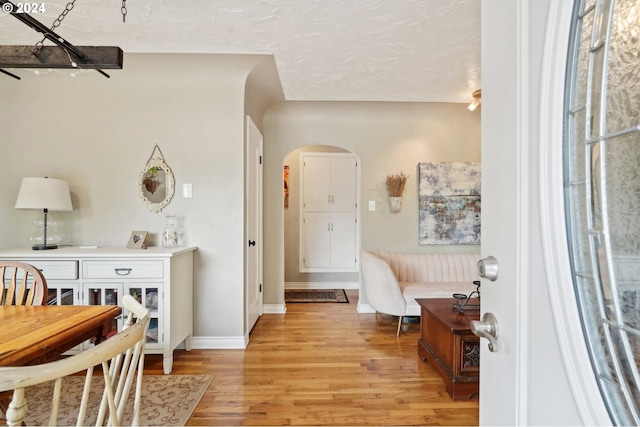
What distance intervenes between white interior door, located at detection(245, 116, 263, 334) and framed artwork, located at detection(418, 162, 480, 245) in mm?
1973

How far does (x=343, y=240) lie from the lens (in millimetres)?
5262

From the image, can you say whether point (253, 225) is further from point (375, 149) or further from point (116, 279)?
point (375, 149)

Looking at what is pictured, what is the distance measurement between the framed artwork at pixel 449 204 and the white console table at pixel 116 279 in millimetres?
2910

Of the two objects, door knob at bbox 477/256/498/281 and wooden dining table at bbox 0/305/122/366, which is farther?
wooden dining table at bbox 0/305/122/366

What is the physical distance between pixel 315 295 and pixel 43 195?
3.34 meters

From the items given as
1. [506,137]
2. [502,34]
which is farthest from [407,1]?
[506,137]

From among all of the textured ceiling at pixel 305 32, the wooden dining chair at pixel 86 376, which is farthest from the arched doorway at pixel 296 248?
the wooden dining chair at pixel 86 376

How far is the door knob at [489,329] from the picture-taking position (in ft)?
2.39

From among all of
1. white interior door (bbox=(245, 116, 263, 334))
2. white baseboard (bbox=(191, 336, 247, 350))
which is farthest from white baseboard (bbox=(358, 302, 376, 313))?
white baseboard (bbox=(191, 336, 247, 350))

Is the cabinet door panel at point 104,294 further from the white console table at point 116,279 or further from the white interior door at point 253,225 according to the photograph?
the white interior door at point 253,225

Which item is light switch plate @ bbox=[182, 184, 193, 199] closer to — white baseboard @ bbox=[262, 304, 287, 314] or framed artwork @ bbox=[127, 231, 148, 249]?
framed artwork @ bbox=[127, 231, 148, 249]

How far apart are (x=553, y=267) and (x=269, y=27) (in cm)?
228

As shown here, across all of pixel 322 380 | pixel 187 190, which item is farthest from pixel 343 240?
pixel 322 380

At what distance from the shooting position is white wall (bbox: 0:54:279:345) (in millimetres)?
2820
